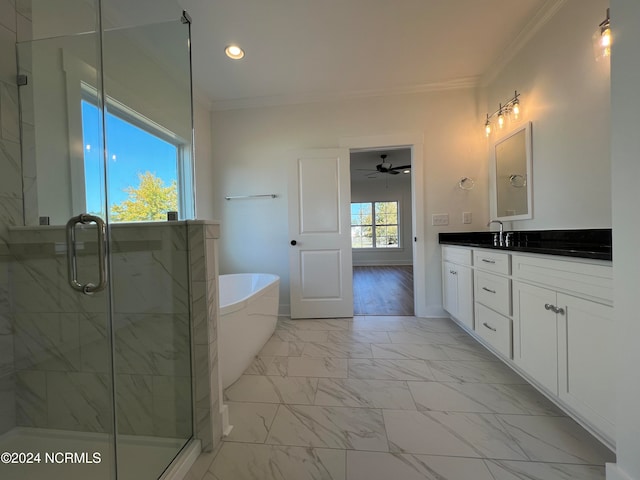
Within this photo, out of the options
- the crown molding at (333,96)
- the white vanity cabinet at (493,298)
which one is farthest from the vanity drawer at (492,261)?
the crown molding at (333,96)

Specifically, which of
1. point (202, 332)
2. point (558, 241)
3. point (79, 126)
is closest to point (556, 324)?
point (558, 241)

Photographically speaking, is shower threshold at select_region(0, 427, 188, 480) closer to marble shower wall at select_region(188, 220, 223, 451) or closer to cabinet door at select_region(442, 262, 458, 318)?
marble shower wall at select_region(188, 220, 223, 451)

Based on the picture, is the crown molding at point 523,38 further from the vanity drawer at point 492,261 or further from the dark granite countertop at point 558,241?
the vanity drawer at point 492,261

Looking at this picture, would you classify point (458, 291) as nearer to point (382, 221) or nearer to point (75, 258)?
point (75, 258)

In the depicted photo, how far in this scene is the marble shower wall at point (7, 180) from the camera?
1218 millimetres

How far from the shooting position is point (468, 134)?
2.80 meters

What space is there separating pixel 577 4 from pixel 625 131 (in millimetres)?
1589

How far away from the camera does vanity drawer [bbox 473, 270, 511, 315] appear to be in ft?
5.41

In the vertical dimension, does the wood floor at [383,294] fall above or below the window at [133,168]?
below

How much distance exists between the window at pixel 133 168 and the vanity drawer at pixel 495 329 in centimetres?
210

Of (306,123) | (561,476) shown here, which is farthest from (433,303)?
(306,123)

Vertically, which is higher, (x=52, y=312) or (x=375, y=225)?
(x=375, y=225)

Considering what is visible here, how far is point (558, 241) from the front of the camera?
1.84 metres

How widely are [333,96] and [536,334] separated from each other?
2872 mm
